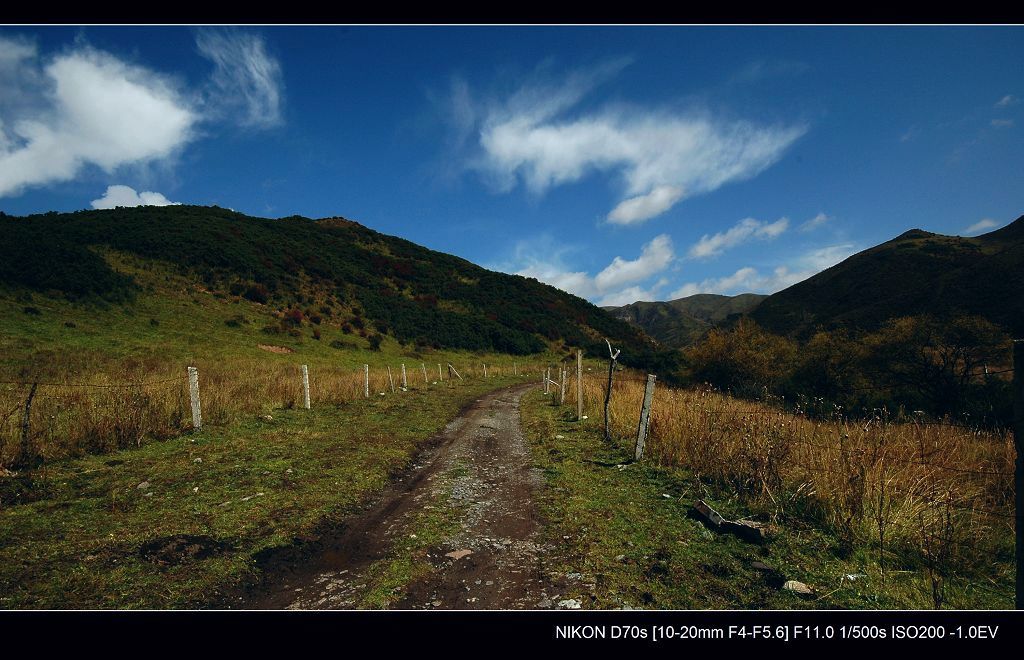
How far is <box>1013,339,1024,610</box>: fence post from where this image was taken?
8.73ft

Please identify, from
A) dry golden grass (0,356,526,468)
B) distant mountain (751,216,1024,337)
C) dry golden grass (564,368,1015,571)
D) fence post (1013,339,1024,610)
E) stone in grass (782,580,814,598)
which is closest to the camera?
fence post (1013,339,1024,610)

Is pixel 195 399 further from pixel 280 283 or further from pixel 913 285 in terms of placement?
pixel 913 285

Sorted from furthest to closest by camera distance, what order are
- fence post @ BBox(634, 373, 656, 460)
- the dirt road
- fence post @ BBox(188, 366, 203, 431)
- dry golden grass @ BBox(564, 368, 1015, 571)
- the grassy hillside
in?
1. the grassy hillside
2. fence post @ BBox(188, 366, 203, 431)
3. fence post @ BBox(634, 373, 656, 460)
4. dry golden grass @ BBox(564, 368, 1015, 571)
5. the dirt road

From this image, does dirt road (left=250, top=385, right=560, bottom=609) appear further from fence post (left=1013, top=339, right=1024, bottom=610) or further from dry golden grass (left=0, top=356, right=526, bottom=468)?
dry golden grass (left=0, top=356, right=526, bottom=468)

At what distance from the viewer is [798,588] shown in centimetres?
358

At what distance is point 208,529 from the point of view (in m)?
5.02

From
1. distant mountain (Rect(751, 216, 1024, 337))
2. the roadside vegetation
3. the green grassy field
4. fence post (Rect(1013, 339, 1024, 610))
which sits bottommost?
the roadside vegetation

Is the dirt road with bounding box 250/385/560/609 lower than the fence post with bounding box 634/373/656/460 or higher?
lower

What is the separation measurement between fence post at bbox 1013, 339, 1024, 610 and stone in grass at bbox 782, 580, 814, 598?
49.1 inches

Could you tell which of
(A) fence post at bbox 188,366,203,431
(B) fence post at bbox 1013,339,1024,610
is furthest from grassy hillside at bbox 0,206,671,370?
(B) fence post at bbox 1013,339,1024,610
